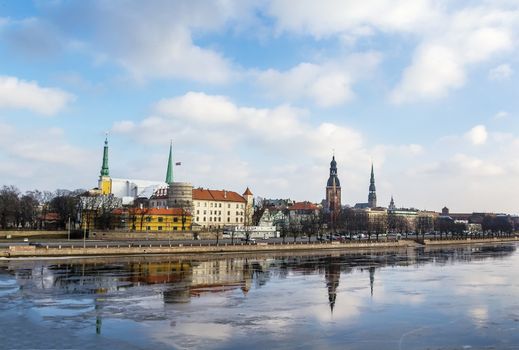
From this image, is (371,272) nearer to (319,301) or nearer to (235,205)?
(319,301)

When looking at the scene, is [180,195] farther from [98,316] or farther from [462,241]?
[98,316]

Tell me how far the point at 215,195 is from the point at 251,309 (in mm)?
133181

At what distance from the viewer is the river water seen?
22625 mm

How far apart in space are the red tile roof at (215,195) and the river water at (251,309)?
105367mm

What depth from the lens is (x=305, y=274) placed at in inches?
2067

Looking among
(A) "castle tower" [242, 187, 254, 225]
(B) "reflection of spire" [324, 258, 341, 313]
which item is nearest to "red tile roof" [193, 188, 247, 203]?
(A) "castle tower" [242, 187, 254, 225]

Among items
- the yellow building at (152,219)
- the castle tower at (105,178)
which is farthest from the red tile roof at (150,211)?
the castle tower at (105,178)

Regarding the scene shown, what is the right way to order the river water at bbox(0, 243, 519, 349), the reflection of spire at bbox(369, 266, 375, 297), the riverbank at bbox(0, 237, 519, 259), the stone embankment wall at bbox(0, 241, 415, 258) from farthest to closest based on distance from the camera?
1. the riverbank at bbox(0, 237, 519, 259)
2. the stone embankment wall at bbox(0, 241, 415, 258)
3. the reflection of spire at bbox(369, 266, 375, 297)
4. the river water at bbox(0, 243, 519, 349)

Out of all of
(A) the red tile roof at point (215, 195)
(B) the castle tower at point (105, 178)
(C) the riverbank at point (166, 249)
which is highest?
(B) the castle tower at point (105, 178)

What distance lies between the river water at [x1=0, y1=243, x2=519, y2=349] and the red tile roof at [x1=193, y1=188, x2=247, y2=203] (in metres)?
105

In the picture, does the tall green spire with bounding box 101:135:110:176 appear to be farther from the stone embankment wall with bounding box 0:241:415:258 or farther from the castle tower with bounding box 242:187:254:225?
the stone embankment wall with bounding box 0:241:415:258

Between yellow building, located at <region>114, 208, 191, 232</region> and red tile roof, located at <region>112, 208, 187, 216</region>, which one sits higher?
red tile roof, located at <region>112, 208, 187, 216</region>

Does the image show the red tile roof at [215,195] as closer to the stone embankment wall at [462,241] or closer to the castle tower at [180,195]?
the castle tower at [180,195]

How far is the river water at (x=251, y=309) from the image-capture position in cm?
2262
